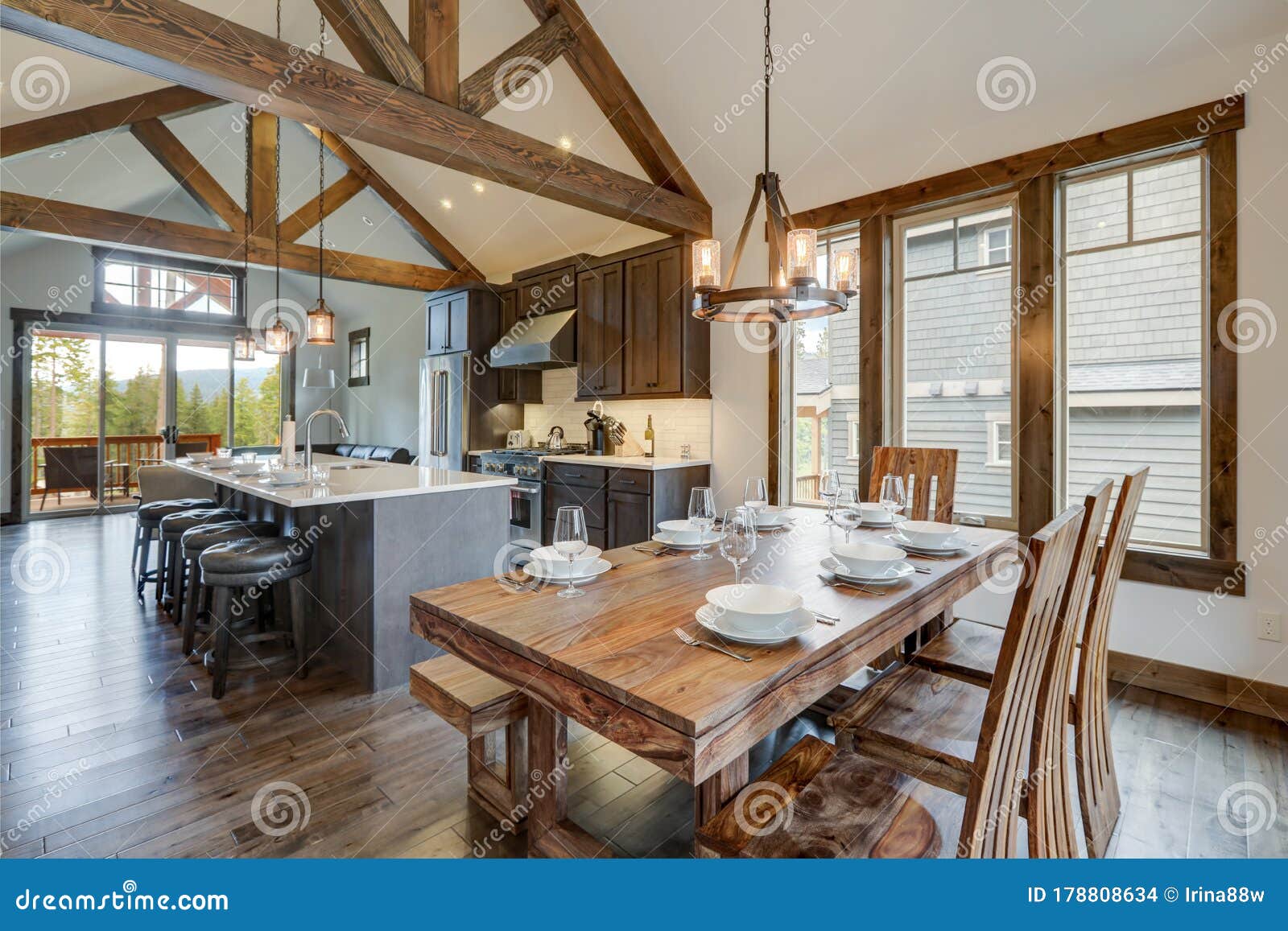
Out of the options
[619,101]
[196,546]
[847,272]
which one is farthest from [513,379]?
[847,272]

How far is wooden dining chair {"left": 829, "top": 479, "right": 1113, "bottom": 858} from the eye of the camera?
1335 mm

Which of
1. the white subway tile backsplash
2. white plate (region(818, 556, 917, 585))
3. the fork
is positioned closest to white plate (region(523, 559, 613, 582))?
the fork

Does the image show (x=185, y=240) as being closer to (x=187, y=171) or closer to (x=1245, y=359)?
(x=187, y=171)

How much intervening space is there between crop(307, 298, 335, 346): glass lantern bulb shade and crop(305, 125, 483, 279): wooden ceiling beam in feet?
9.65

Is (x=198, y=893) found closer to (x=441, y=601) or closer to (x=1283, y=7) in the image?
(x=441, y=601)


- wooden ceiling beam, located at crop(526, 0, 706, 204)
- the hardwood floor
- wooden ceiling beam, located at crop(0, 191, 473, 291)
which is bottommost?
the hardwood floor

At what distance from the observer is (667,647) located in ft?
4.18

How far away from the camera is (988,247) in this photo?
3.43 meters

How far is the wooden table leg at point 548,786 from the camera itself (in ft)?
5.49

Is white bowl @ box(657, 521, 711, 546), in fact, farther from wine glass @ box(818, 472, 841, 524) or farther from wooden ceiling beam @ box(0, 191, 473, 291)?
wooden ceiling beam @ box(0, 191, 473, 291)

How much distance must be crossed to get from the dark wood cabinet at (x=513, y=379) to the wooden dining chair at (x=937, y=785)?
5201mm

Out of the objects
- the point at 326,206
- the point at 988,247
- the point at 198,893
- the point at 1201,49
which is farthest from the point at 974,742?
the point at 326,206

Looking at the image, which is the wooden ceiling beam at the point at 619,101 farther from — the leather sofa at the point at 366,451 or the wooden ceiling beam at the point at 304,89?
the leather sofa at the point at 366,451

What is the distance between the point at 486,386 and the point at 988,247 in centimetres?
447
